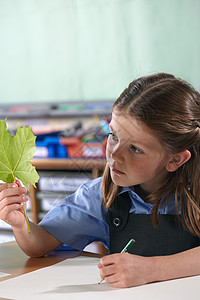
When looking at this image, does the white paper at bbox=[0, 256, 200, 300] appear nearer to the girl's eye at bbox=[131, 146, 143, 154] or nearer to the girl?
the girl

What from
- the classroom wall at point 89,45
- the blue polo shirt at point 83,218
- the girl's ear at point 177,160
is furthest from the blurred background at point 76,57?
the girl's ear at point 177,160

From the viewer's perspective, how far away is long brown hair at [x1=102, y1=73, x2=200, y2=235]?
856 mm

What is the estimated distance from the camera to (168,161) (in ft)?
2.98

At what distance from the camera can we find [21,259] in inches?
37.3

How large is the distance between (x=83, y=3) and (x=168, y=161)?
1.88 m

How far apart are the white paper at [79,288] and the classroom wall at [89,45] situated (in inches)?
58.9

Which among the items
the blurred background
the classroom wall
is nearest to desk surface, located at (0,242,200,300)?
the blurred background

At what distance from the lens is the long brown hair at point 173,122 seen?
856 mm

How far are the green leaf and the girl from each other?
5 cm

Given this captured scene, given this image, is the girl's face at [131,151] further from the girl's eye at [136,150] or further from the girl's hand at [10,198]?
the girl's hand at [10,198]

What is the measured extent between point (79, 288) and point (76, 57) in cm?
205

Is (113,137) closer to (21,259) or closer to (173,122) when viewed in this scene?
(173,122)

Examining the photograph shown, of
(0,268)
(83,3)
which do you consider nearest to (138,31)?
(83,3)

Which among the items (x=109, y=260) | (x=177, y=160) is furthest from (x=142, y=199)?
(x=109, y=260)
